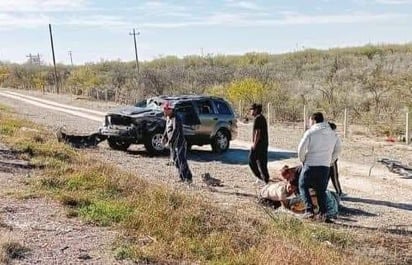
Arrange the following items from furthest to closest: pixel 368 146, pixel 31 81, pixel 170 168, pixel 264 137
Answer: pixel 31 81 < pixel 368 146 < pixel 170 168 < pixel 264 137

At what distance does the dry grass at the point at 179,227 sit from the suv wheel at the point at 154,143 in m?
5.82

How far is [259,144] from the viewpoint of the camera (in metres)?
13.2

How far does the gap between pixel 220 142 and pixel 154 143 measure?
2274mm

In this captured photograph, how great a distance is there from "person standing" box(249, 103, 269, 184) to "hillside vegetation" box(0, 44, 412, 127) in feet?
40.2

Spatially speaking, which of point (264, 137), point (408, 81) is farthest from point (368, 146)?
point (264, 137)

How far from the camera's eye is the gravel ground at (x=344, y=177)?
35.9ft

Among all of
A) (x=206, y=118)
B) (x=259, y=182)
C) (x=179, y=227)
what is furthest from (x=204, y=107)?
(x=179, y=227)

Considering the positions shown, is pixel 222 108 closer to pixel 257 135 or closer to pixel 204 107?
pixel 204 107

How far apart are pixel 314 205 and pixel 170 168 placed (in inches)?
251

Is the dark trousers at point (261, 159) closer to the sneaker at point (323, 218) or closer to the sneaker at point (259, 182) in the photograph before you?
the sneaker at point (259, 182)

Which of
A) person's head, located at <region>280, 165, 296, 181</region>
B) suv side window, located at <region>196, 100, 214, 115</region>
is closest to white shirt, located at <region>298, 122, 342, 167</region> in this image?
person's head, located at <region>280, 165, 296, 181</region>

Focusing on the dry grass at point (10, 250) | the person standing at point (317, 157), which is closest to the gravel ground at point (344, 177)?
the person standing at point (317, 157)

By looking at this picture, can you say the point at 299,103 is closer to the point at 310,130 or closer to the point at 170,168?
the point at 170,168

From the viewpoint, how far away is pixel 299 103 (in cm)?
3472
